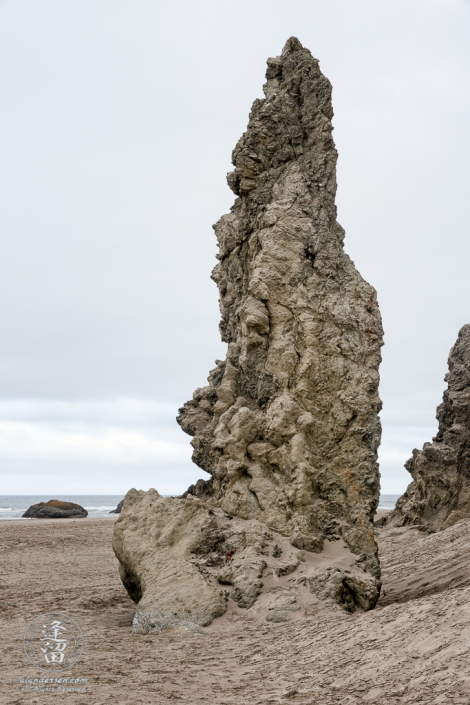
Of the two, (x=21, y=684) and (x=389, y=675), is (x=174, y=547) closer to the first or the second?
(x=21, y=684)

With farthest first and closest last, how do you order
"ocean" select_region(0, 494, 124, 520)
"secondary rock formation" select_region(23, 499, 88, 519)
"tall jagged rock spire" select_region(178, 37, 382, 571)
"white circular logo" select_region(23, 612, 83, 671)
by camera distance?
"ocean" select_region(0, 494, 124, 520) → "secondary rock formation" select_region(23, 499, 88, 519) → "tall jagged rock spire" select_region(178, 37, 382, 571) → "white circular logo" select_region(23, 612, 83, 671)

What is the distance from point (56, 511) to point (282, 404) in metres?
31.3

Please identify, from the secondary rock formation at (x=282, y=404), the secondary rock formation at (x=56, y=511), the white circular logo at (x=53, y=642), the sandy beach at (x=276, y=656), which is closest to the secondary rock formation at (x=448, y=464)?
the sandy beach at (x=276, y=656)

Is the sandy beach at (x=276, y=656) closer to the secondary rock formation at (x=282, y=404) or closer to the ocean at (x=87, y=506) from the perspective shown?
the secondary rock formation at (x=282, y=404)

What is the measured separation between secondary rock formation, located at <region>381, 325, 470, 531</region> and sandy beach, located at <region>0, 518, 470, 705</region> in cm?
865

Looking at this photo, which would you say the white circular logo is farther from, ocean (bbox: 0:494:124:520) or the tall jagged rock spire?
ocean (bbox: 0:494:124:520)

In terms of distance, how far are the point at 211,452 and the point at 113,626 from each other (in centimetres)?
270

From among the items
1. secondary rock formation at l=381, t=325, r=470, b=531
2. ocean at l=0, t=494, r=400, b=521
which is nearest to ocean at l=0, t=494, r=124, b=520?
ocean at l=0, t=494, r=400, b=521

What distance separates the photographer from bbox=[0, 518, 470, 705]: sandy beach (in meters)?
4.04

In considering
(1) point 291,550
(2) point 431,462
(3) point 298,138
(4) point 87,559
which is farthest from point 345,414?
(2) point 431,462

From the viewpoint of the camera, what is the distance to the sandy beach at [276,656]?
4039 millimetres

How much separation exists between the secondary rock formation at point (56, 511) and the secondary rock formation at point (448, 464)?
2344 centimetres

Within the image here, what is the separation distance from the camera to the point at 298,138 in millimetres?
9109

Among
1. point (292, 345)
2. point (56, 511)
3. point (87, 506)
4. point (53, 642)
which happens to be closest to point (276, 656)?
point (53, 642)
